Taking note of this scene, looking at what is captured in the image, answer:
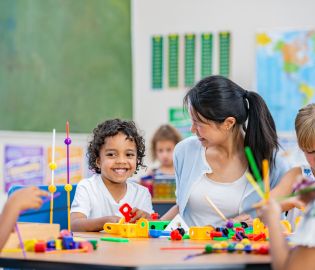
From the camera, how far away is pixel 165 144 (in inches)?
228

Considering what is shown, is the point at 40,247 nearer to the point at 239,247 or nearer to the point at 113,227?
the point at 239,247

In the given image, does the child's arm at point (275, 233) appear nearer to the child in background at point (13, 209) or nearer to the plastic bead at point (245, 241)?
the plastic bead at point (245, 241)

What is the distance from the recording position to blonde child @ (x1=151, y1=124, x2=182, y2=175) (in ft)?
19.0

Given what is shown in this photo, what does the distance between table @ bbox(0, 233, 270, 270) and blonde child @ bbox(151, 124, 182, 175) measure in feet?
12.5

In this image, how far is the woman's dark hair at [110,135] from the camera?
3008 mm

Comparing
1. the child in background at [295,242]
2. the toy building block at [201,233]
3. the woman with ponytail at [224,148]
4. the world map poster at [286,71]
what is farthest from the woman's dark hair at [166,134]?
the child in background at [295,242]

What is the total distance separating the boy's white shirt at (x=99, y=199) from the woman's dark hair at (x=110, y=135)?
10cm

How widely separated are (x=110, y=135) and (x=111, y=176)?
0.59 ft

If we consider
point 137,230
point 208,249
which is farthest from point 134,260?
point 137,230

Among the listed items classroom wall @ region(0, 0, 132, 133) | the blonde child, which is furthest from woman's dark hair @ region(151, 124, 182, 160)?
classroom wall @ region(0, 0, 132, 133)

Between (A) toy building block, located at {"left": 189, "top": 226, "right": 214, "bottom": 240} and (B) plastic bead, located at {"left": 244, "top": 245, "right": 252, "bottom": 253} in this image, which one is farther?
(A) toy building block, located at {"left": 189, "top": 226, "right": 214, "bottom": 240}

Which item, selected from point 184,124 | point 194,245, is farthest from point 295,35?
point 194,245

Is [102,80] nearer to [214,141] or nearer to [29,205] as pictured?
[214,141]

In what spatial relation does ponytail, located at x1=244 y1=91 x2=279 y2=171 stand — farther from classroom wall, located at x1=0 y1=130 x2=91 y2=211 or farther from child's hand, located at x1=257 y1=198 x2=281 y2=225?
classroom wall, located at x1=0 y1=130 x2=91 y2=211
